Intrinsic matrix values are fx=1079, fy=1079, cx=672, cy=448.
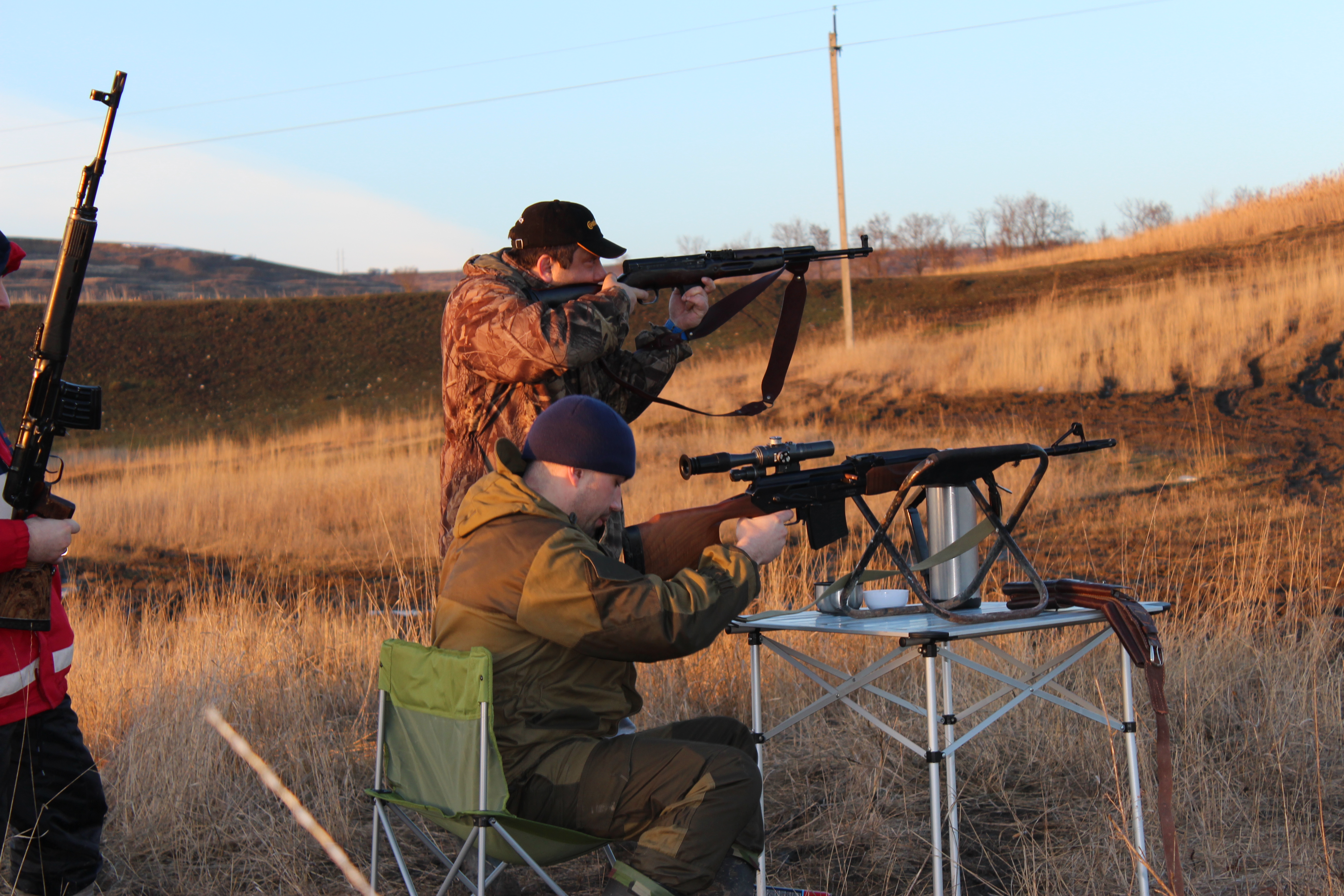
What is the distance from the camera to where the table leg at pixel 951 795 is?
2.99 meters

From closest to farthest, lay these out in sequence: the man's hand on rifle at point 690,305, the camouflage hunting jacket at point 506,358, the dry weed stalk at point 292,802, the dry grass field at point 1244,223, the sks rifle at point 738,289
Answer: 1. the dry weed stalk at point 292,802
2. the camouflage hunting jacket at point 506,358
3. the sks rifle at point 738,289
4. the man's hand on rifle at point 690,305
5. the dry grass field at point 1244,223

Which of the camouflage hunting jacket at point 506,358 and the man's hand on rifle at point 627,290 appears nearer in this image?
the camouflage hunting jacket at point 506,358

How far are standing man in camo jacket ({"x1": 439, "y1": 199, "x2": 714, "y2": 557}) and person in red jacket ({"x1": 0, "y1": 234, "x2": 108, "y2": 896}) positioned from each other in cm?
122

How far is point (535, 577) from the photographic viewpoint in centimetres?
260

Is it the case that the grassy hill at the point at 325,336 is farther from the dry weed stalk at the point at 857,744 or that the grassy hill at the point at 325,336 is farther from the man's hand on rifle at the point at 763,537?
the man's hand on rifle at the point at 763,537

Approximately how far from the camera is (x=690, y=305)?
166 inches

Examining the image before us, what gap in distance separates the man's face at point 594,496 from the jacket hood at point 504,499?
0.05 m


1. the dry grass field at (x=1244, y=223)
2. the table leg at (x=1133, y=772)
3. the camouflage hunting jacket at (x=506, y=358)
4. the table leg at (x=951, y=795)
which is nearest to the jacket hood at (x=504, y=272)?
the camouflage hunting jacket at (x=506, y=358)

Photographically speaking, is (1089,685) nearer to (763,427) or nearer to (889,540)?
(889,540)

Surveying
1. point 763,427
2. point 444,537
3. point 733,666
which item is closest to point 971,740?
point 733,666

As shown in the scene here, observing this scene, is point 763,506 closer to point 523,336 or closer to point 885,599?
point 885,599

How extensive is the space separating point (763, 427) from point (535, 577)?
11742 millimetres

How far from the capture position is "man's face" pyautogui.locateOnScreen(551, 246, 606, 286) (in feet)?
12.5

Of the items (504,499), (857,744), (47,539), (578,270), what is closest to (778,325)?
(578,270)
